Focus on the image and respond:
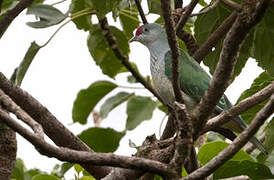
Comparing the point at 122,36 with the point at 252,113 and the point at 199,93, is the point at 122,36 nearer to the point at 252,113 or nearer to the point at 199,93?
the point at 199,93

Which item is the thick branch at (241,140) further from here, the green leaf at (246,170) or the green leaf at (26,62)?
the green leaf at (26,62)

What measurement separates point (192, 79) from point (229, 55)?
71.2 inches

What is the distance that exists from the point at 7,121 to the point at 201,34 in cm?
167

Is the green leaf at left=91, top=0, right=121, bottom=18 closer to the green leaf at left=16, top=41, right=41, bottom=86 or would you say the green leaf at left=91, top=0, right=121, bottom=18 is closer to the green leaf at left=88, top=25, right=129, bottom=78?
the green leaf at left=16, top=41, right=41, bottom=86

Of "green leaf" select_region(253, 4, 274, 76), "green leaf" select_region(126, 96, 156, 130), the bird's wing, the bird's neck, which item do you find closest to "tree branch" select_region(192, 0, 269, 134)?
"green leaf" select_region(253, 4, 274, 76)

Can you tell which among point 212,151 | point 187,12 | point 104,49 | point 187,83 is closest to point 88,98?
point 104,49

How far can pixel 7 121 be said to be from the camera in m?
1.64

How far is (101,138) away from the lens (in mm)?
3279

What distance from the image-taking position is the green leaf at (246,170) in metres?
2.38

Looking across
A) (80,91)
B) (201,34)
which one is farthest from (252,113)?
(80,91)

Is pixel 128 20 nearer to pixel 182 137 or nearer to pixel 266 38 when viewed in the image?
pixel 266 38

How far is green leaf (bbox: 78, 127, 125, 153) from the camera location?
3.26 m

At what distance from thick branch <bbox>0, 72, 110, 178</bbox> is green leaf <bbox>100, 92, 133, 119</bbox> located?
90cm

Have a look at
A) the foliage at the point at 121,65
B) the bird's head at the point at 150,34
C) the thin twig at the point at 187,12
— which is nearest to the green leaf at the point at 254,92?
the foliage at the point at 121,65
